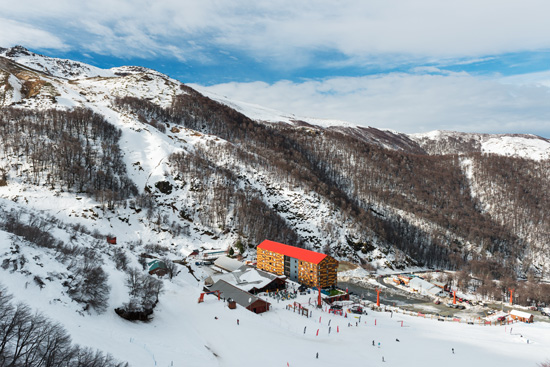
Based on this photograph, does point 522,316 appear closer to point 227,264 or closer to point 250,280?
point 250,280

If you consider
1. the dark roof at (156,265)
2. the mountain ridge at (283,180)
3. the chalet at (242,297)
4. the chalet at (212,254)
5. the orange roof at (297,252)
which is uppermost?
the mountain ridge at (283,180)

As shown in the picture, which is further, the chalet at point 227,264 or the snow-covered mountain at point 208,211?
the chalet at point 227,264

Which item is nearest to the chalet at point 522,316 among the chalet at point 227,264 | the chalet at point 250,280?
the chalet at point 250,280

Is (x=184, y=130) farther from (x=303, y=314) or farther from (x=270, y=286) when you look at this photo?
(x=303, y=314)

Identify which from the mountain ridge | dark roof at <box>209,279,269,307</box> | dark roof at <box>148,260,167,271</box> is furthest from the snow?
the mountain ridge

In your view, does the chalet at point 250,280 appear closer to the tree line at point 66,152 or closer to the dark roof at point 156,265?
the dark roof at point 156,265

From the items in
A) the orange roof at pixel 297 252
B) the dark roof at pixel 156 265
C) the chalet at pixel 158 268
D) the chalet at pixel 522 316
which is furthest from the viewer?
the orange roof at pixel 297 252

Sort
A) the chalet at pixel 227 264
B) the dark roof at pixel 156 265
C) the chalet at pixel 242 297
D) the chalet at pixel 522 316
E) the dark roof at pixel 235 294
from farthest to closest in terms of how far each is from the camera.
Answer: the chalet at pixel 227 264
the chalet at pixel 522 316
the dark roof at pixel 156 265
the dark roof at pixel 235 294
the chalet at pixel 242 297
